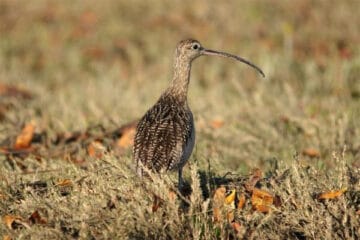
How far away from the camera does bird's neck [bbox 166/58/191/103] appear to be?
682 cm

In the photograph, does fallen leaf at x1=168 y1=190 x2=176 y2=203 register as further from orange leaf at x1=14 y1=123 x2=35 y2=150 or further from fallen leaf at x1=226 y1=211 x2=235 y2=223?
orange leaf at x1=14 y1=123 x2=35 y2=150

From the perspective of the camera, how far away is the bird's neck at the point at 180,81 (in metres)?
6.82

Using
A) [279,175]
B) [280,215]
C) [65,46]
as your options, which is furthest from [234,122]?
[65,46]

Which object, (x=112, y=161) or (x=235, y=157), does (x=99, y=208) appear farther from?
(x=235, y=157)

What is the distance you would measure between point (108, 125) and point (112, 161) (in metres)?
3.56

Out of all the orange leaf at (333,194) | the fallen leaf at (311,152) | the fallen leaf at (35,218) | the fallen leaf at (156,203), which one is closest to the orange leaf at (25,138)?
the fallen leaf at (311,152)

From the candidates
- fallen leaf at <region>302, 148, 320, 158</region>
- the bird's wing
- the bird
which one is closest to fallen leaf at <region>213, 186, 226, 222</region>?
the bird

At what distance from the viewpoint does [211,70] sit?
1327 cm

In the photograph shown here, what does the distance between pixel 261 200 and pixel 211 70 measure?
8061 millimetres

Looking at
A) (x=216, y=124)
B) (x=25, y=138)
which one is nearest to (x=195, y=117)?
(x=216, y=124)

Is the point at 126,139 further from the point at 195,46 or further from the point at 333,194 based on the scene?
the point at 333,194

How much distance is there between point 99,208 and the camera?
5074 mm

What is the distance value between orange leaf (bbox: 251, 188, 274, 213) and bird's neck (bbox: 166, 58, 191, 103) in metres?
1.59

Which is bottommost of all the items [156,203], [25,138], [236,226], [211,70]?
[236,226]
